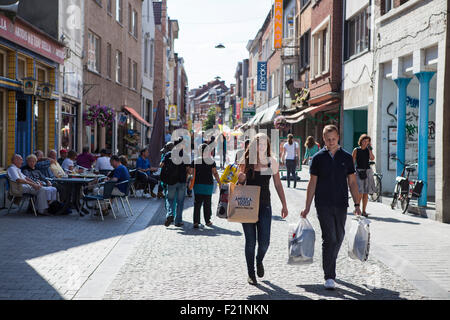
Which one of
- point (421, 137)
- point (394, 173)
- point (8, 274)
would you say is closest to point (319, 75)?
point (394, 173)

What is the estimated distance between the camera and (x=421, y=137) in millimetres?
12945

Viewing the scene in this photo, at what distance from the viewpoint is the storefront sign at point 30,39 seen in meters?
13.0

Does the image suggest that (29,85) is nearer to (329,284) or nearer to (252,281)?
(252,281)

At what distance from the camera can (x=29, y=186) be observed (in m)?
11.9

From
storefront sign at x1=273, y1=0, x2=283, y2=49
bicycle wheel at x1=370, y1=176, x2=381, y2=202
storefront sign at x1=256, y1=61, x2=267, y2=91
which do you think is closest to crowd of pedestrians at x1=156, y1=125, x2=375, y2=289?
bicycle wheel at x1=370, y1=176, x2=381, y2=202

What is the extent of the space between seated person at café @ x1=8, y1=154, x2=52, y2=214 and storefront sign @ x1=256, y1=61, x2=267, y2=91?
34089mm

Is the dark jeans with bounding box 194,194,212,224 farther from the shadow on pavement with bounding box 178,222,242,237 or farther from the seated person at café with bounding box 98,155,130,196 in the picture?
the seated person at café with bounding box 98,155,130,196

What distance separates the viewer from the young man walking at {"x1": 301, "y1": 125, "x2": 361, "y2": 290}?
20.4 feet

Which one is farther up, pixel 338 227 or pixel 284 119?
pixel 284 119

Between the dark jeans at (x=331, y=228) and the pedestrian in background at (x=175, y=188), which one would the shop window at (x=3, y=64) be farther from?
the dark jeans at (x=331, y=228)

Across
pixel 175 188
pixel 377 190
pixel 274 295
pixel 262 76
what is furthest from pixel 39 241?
pixel 262 76

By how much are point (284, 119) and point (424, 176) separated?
57.5 ft

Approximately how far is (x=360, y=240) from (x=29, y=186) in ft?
25.4
